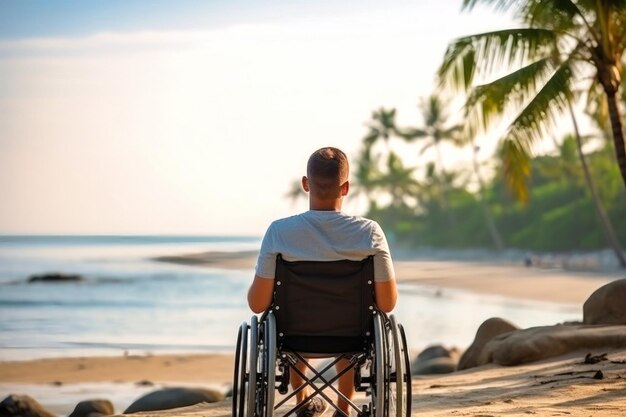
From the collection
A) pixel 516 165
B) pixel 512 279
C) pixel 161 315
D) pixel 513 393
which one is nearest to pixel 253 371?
pixel 513 393

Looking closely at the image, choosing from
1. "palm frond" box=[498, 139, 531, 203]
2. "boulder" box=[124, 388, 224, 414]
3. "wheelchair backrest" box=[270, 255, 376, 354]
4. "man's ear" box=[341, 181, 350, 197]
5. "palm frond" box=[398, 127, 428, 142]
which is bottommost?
"boulder" box=[124, 388, 224, 414]

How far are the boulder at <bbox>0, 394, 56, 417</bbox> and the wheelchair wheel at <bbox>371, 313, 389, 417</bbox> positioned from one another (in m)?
5.23

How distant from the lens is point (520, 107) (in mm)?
11812

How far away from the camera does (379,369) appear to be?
3982 millimetres

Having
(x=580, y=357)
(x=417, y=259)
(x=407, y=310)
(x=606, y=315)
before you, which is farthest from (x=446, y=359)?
(x=417, y=259)

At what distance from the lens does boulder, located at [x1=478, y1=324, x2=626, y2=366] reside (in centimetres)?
881

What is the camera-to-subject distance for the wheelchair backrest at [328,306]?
165 inches

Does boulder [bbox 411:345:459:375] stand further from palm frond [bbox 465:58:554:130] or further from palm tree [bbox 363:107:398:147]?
palm tree [bbox 363:107:398:147]

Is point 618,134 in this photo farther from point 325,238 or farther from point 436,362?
point 325,238

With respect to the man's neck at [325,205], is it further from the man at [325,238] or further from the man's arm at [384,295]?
the man's arm at [384,295]

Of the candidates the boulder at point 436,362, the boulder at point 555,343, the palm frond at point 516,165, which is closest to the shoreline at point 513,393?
the boulder at point 555,343

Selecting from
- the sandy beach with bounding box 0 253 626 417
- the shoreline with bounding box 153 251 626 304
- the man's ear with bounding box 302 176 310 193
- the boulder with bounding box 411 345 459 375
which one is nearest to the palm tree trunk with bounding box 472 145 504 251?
the shoreline with bounding box 153 251 626 304

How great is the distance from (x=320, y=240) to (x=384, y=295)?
326 millimetres

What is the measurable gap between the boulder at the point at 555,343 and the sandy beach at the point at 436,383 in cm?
14
